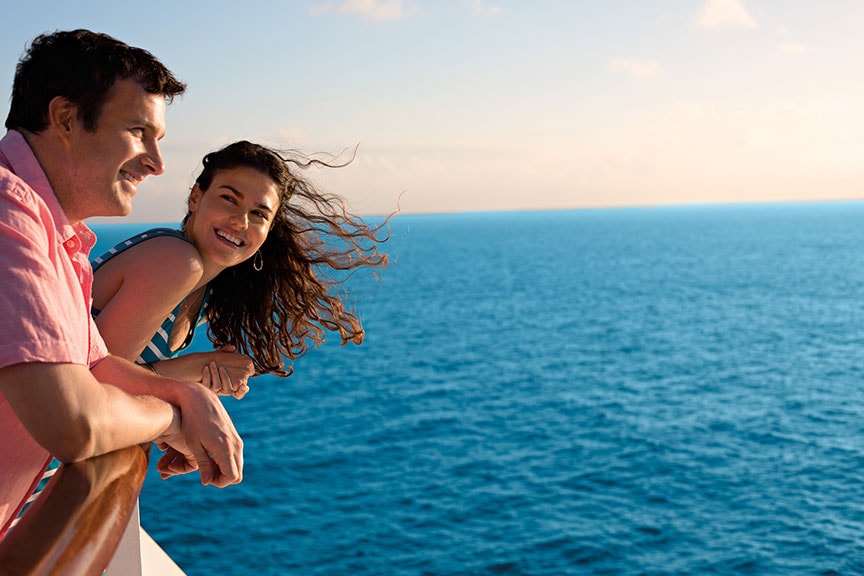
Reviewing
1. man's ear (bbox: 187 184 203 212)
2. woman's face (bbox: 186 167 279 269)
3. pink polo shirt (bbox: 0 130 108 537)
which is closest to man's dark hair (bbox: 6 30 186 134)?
pink polo shirt (bbox: 0 130 108 537)

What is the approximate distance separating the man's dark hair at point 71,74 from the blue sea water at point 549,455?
920 cm

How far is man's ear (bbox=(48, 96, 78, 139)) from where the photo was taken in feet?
4.81

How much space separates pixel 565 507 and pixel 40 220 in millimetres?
22732

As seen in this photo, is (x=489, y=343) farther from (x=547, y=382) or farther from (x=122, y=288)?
(x=122, y=288)

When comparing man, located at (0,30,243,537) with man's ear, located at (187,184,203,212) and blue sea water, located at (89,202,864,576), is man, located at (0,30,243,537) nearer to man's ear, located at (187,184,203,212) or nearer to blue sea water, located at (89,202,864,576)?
man's ear, located at (187,184,203,212)

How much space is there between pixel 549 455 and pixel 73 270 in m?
26.4

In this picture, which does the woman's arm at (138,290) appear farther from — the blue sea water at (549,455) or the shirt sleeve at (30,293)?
the blue sea water at (549,455)

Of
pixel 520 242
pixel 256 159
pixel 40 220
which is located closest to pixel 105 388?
pixel 40 220

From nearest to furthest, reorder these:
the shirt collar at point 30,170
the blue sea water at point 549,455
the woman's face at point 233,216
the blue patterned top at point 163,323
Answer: the shirt collar at point 30,170 → the blue patterned top at point 163,323 → the woman's face at point 233,216 → the blue sea water at point 549,455

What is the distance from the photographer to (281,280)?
2863mm

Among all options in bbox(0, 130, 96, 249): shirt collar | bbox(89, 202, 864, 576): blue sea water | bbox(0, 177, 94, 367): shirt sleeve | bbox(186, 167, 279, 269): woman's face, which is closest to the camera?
bbox(0, 177, 94, 367): shirt sleeve

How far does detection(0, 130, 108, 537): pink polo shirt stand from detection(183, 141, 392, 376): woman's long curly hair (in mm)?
1372

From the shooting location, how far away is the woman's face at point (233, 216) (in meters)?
2.54

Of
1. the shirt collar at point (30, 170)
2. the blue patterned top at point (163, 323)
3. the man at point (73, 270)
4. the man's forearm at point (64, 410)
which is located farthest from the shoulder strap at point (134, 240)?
the man's forearm at point (64, 410)
